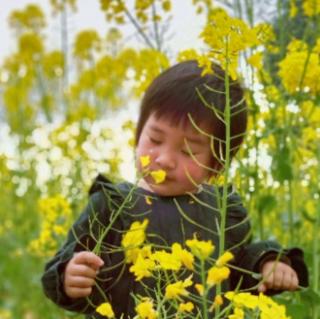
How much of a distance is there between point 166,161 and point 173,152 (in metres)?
0.03

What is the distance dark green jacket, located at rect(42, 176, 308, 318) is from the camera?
1.48 metres

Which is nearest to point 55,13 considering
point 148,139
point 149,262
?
point 148,139

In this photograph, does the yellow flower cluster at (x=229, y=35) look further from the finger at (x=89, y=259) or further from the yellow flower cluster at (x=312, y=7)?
the yellow flower cluster at (x=312, y=7)

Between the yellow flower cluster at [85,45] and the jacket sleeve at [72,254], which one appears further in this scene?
the yellow flower cluster at [85,45]

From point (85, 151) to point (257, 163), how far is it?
1547 millimetres

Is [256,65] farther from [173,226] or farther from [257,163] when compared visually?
[257,163]

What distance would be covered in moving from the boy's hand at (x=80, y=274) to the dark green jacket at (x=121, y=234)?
1.9 inches

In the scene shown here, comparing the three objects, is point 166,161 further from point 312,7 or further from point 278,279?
point 312,7

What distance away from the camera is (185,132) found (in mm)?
1518

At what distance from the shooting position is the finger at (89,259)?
1279 mm

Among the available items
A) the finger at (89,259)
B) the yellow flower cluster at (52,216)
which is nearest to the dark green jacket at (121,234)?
the finger at (89,259)

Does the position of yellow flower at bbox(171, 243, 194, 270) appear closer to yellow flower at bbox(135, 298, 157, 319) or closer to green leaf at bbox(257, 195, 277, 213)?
yellow flower at bbox(135, 298, 157, 319)

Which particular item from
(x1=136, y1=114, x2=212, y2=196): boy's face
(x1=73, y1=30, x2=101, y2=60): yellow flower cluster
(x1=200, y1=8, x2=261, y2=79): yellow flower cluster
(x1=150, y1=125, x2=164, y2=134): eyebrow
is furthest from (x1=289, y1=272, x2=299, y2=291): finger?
(x1=73, y1=30, x2=101, y2=60): yellow flower cluster

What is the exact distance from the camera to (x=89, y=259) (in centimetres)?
130
